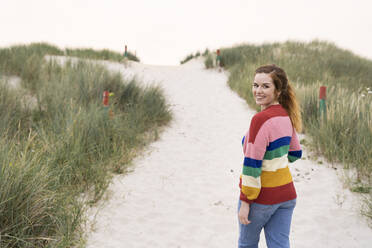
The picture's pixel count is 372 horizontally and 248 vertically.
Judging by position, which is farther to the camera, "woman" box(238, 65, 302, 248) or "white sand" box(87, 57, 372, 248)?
"white sand" box(87, 57, 372, 248)

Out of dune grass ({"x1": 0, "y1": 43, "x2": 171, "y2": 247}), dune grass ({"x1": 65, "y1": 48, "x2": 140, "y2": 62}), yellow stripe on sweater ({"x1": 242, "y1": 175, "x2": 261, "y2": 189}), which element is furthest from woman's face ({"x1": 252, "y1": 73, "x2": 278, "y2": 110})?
dune grass ({"x1": 65, "y1": 48, "x2": 140, "y2": 62})

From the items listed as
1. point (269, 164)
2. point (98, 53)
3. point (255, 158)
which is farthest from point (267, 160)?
point (98, 53)

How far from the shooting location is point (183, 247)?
3.49 metres

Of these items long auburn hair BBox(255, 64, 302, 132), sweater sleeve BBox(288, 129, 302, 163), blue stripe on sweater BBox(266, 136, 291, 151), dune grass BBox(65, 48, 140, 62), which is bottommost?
sweater sleeve BBox(288, 129, 302, 163)

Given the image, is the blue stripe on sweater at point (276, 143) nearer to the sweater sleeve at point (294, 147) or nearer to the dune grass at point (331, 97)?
the sweater sleeve at point (294, 147)

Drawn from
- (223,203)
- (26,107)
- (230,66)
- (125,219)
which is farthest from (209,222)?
(230,66)

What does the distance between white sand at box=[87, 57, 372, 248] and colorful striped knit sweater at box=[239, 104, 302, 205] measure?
197 cm

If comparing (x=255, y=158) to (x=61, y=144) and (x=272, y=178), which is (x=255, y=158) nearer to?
(x=272, y=178)

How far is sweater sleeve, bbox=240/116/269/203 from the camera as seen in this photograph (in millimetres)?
1777

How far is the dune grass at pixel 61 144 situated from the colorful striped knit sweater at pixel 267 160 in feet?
6.77

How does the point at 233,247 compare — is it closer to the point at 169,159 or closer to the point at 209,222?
the point at 209,222

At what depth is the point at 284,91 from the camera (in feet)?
6.65

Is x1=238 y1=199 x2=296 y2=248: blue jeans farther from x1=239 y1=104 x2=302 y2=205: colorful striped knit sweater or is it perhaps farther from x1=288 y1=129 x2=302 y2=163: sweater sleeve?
x1=288 y1=129 x2=302 y2=163: sweater sleeve

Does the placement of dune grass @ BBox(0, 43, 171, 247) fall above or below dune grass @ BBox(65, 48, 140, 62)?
below
